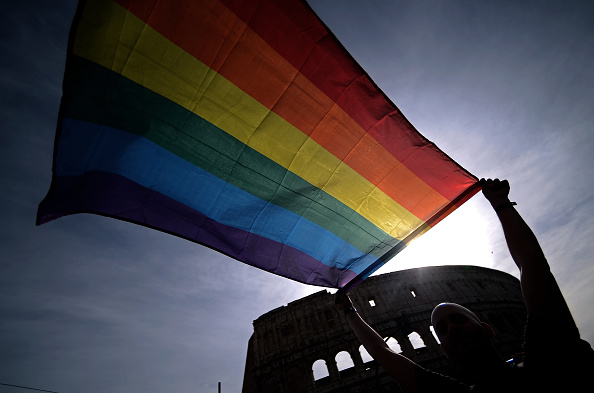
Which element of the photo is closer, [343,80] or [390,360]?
[390,360]

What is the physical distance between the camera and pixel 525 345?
117 cm

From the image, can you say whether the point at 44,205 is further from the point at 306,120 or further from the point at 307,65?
the point at 307,65

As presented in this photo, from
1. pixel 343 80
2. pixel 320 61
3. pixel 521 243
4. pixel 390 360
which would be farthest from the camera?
pixel 343 80

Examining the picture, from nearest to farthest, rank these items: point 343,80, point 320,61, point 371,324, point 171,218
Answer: point 320,61
point 343,80
point 171,218
point 371,324

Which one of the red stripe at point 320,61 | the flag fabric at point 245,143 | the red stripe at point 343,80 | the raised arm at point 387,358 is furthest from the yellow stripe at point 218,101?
the raised arm at point 387,358

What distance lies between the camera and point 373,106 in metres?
2.79

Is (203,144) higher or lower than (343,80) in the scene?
lower

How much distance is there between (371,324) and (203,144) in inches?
804

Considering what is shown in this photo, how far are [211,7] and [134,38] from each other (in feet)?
2.41

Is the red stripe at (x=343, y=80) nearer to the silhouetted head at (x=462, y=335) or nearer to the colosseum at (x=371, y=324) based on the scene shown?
the silhouetted head at (x=462, y=335)

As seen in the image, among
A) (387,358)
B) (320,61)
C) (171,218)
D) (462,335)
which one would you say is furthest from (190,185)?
(462,335)

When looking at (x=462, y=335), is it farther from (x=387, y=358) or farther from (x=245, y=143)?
(x=245, y=143)

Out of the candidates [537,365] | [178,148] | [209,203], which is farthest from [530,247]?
[178,148]

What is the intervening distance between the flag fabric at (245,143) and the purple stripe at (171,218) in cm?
1
